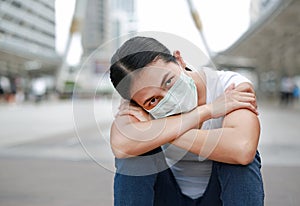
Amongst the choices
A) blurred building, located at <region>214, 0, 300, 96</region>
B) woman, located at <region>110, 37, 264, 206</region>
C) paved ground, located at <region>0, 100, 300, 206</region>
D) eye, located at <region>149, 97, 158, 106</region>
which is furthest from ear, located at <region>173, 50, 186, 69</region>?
blurred building, located at <region>214, 0, 300, 96</region>

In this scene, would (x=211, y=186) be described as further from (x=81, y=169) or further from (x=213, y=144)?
(x=81, y=169)

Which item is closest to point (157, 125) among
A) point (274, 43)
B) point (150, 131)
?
point (150, 131)

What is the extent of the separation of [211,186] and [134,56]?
1.39 ft

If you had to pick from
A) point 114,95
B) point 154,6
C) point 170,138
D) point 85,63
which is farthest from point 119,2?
point 170,138

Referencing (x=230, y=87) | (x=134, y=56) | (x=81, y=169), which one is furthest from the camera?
(x=81, y=169)

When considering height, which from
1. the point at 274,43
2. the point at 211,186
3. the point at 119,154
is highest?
the point at 119,154

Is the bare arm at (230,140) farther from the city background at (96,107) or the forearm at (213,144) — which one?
the city background at (96,107)

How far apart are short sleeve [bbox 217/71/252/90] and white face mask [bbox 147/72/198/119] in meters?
0.10

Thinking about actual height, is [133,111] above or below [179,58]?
below

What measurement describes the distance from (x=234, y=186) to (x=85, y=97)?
18.0 inches

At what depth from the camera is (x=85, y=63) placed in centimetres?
115

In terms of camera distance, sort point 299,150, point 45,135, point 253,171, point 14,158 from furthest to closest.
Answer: point 45,135
point 299,150
point 14,158
point 253,171

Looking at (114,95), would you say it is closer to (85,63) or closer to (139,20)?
(85,63)

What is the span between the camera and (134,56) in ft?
3.19
